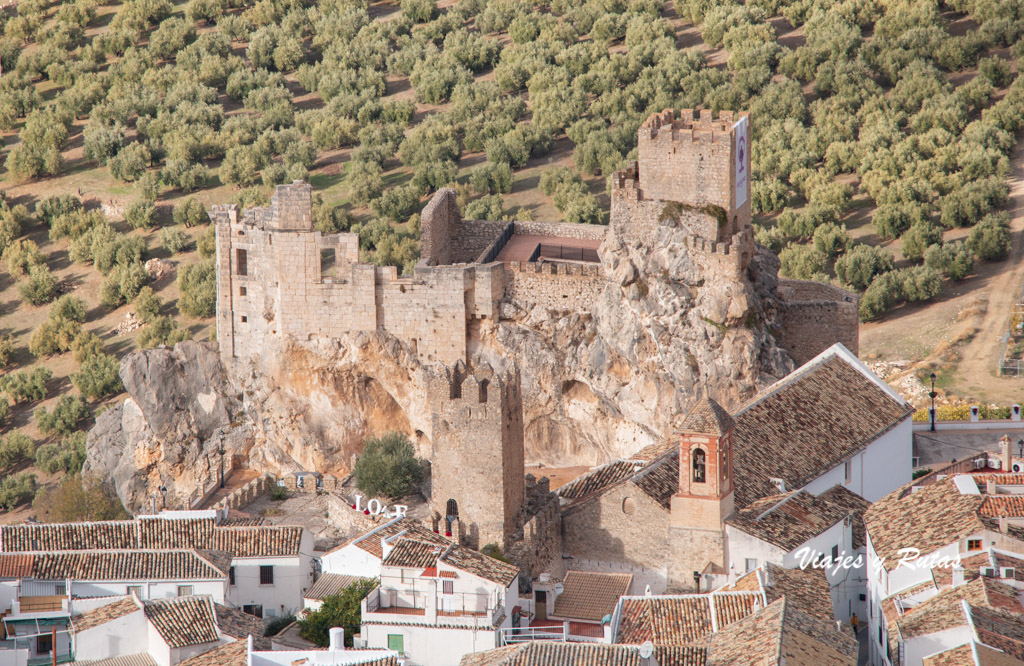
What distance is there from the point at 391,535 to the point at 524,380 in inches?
421

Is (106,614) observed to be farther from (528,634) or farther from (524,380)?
(524,380)

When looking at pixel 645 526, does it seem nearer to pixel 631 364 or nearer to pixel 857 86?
pixel 631 364

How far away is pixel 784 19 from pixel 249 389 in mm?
43581

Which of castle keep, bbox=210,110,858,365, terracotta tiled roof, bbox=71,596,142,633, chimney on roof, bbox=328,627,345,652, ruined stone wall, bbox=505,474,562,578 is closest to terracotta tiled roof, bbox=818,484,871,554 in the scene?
ruined stone wall, bbox=505,474,562,578

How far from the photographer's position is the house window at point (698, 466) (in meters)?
37.2

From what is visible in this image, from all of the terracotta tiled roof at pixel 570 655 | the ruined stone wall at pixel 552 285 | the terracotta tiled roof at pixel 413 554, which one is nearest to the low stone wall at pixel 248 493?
the ruined stone wall at pixel 552 285

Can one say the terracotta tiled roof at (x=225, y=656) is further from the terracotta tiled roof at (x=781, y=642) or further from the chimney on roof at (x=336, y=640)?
the terracotta tiled roof at (x=781, y=642)

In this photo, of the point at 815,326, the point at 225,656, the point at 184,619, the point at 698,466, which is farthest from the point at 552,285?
the point at 225,656

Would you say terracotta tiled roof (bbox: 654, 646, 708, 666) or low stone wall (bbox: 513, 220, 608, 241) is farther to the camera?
low stone wall (bbox: 513, 220, 608, 241)

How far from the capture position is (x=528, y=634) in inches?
1443

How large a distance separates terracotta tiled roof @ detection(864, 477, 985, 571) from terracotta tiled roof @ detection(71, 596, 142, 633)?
15812mm

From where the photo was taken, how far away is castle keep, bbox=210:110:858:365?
155ft

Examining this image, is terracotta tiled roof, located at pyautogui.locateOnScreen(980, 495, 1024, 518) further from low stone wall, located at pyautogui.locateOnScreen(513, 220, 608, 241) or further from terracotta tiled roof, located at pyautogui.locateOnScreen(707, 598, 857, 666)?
low stone wall, located at pyautogui.locateOnScreen(513, 220, 608, 241)

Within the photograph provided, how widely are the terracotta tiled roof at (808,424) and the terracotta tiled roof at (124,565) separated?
40.4 feet
